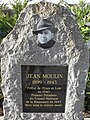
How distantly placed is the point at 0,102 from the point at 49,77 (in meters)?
2.01

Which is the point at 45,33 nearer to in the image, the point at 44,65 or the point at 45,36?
the point at 45,36

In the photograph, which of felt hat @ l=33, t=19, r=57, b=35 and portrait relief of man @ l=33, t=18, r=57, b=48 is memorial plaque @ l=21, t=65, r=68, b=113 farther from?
felt hat @ l=33, t=19, r=57, b=35

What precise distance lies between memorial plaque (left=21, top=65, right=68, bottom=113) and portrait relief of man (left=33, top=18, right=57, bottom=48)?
0.96 ft

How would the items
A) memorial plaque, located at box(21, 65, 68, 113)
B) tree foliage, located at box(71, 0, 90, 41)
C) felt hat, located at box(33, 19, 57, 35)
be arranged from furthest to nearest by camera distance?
1. tree foliage, located at box(71, 0, 90, 41)
2. memorial plaque, located at box(21, 65, 68, 113)
3. felt hat, located at box(33, 19, 57, 35)

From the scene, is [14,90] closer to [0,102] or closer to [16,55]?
[16,55]

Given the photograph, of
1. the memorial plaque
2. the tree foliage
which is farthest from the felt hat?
the tree foliage

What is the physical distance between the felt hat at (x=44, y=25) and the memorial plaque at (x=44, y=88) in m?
0.45

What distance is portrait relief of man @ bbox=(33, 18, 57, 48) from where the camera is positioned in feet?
13.8

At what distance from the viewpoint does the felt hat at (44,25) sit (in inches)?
165

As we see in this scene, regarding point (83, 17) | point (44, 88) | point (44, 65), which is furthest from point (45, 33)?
point (83, 17)

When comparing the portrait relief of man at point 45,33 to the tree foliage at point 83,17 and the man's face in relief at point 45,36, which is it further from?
the tree foliage at point 83,17

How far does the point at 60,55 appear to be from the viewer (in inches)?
170

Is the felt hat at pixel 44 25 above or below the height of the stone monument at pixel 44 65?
above

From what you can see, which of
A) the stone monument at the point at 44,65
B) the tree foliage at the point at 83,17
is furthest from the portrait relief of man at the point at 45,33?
the tree foliage at the point at 83,17
